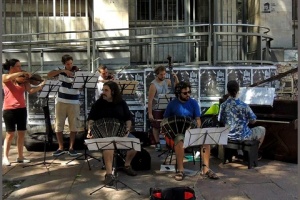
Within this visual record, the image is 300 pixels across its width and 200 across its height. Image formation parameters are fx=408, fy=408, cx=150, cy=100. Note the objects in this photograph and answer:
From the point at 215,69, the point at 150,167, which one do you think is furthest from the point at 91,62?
the point at 150,167

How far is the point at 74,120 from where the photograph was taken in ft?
26.4

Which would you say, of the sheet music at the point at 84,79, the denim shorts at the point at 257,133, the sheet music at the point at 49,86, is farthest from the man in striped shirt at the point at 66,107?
the denim shorts at the point at 257,133

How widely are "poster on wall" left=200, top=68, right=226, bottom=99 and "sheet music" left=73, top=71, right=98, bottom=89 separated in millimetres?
3307

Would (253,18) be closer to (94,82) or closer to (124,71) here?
(124,71)

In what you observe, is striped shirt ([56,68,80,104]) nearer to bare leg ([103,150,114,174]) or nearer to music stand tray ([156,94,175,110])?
music stand tray ([156,94,175,110])

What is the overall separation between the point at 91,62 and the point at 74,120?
270cm

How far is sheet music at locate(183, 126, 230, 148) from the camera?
5.81 meters

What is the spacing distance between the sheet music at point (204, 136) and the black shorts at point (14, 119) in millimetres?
3144

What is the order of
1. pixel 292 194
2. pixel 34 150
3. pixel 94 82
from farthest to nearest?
pixel 34 150 < pixel 94 82 < pixel 292 194

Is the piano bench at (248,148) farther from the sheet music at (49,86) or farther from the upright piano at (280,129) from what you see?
the sheet music at (49,86)

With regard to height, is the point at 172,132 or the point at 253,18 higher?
the point at 253,18

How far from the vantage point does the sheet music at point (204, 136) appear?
581 centimetres

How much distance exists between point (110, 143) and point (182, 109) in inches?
61.5

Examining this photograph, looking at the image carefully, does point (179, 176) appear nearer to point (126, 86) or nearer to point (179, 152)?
point (179, 152)
